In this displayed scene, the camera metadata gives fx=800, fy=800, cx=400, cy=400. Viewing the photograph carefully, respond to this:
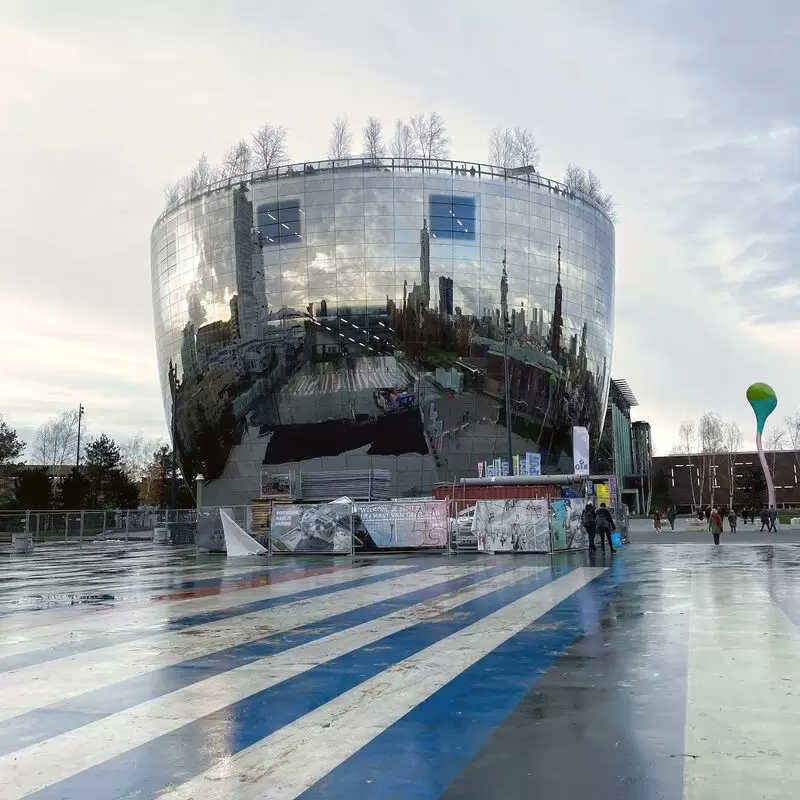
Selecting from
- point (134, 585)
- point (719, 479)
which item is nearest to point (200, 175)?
point (134, 585)

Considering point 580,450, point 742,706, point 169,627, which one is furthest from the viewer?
point 580,450

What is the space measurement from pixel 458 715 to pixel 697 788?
1.97 meters

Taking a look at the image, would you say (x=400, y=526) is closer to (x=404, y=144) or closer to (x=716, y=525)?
(x=716, y=525)

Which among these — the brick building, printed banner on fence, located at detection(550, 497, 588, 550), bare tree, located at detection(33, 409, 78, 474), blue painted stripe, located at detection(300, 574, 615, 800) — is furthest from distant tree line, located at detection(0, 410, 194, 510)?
the brick building

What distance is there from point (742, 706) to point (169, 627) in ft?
24.3

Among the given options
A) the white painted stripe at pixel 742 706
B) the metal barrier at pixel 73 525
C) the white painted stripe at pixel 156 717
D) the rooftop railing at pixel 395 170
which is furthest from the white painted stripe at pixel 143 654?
the rooftop railing at pixel 395 170

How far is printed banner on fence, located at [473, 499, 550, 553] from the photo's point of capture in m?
26.0

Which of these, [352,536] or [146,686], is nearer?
[146,686]

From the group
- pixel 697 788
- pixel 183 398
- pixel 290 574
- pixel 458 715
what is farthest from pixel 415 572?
pixel 183 398

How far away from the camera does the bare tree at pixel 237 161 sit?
5925cm

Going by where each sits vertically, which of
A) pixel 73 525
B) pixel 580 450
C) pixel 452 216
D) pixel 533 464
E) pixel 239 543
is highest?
pixel 452 216

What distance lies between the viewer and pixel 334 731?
17.7 ft

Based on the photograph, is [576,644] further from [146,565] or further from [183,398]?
[183,398]

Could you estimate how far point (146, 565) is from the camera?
2569 cm
